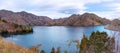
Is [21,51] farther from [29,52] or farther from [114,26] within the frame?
[114,26]

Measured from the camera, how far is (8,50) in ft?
26.0

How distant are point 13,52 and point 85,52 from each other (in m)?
5.38

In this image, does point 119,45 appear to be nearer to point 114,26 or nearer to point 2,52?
point 114,26

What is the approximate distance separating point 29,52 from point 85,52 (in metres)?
4.52

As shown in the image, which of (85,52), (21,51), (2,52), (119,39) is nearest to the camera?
(119,39)

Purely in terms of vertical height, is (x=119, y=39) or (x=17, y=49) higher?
(x=119, y=39)

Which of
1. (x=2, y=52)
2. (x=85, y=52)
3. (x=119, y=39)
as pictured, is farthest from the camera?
(x=85, y=52)

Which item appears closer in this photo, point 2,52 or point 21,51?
point 2,52

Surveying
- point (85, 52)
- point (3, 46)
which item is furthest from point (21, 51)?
point (85, 52)

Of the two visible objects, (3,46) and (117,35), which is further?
(3,46)

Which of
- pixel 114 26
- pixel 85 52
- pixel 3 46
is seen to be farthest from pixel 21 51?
pixel 85 52

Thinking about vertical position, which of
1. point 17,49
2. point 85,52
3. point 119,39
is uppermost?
point 119,39

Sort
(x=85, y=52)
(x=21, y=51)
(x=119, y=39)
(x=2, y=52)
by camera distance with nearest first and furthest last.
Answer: (x=119, y=39) → (x=2, y=52) → (x=21, y=51) → (x=85, y=52)

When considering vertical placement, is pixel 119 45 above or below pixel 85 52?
above
